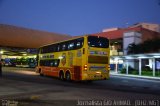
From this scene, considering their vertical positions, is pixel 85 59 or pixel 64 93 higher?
pixel 85 59

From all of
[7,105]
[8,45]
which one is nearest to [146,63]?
[8,45]

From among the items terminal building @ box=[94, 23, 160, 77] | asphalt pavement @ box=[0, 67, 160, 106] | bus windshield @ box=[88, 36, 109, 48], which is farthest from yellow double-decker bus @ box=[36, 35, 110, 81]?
terminal building @ box=[94, 23, 160, 77]

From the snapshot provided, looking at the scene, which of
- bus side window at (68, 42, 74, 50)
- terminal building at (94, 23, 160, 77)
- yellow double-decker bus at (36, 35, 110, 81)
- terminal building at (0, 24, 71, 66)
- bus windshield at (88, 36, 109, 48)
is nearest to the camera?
yellow double-decker bus at (36, 35, 110, 81)

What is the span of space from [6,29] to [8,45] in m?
3.40

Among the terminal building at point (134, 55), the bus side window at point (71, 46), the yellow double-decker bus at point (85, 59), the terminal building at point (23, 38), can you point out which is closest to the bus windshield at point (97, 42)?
the yellow double-decker bus at point (85, 59)

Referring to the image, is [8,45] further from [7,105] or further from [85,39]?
[7,105]

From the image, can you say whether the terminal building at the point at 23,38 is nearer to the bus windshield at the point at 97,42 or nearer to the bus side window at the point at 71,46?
the bus side window at the point at 71,46

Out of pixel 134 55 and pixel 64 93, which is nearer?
pixel 64 93

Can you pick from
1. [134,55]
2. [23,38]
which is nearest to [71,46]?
[134,55]

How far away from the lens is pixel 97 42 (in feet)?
66.6

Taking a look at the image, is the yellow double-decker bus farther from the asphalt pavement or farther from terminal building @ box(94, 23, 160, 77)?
terminal building @ box(94, 23, 160, 77)

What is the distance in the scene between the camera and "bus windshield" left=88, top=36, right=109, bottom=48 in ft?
65.1

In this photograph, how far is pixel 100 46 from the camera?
20.4 metres

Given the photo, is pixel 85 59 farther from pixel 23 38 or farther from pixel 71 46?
pixel 23 38
